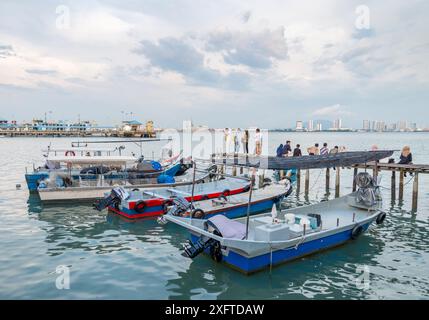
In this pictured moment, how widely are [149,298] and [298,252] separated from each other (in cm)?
536

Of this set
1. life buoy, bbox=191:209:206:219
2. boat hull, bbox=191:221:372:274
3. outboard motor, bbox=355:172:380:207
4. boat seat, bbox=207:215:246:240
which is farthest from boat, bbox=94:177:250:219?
outboard motor, bbox=355:172:380:207

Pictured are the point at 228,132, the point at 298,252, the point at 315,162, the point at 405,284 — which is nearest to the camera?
the point at 405,284

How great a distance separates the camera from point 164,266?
1125 centimetres

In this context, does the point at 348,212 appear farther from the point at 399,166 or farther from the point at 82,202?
the point at 82,202

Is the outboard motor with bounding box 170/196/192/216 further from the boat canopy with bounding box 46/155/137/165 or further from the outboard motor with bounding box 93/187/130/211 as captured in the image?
the boat canopy with bounding box 46/155/137/165

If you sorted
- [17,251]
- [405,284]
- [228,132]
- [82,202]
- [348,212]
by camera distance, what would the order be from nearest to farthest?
[405,284]
[17,251]
[348,212]
[82,202]
[228,132]

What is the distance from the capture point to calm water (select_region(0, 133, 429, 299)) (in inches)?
375

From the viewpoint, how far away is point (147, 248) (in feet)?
42.7

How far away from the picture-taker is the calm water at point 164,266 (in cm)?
952

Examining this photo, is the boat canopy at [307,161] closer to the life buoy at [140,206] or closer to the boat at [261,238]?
the boat at [261,238]

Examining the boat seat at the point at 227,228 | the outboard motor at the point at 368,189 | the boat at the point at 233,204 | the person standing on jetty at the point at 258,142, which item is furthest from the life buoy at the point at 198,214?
the person standing on jetty at the point at 258,142

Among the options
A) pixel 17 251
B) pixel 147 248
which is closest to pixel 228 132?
pixel 147 248

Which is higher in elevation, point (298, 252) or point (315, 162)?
point (315, 162)
